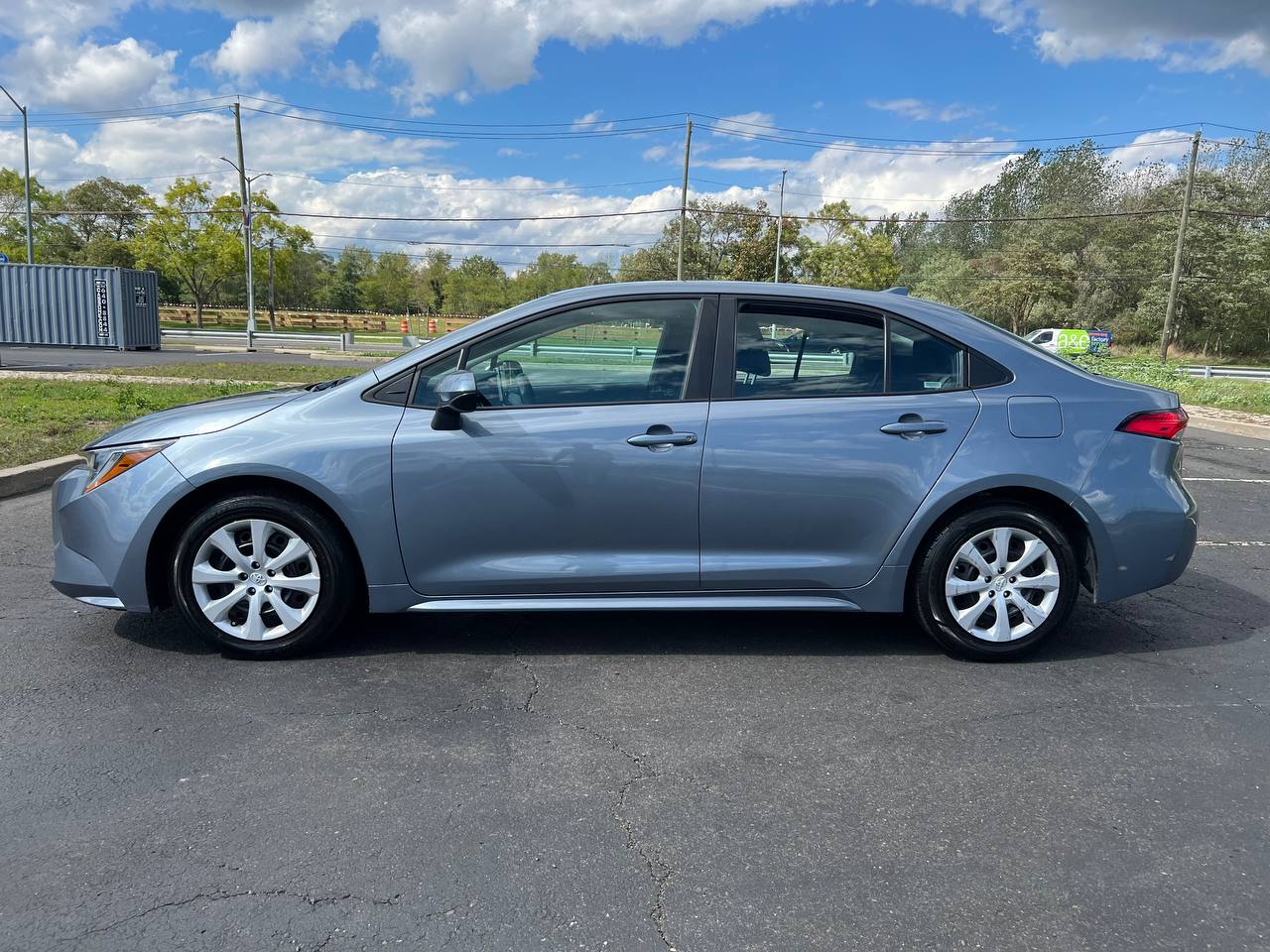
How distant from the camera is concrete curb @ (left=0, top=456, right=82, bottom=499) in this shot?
6.94 metres

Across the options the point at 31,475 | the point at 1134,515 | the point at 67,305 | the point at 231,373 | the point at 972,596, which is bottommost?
the point at 31,475

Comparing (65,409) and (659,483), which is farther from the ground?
(659,483)

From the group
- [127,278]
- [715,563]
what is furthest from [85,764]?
[127,278]

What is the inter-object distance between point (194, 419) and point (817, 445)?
2.68m

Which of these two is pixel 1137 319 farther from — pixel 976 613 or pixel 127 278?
pixel 976 613

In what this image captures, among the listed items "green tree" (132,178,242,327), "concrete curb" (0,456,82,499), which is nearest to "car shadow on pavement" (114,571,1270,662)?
"concrete curb" (0,456,82,499)

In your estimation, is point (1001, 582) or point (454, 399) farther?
point (1001, 582)

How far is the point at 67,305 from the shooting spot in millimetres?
26547

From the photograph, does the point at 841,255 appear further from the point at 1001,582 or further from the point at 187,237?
the point at 1001,582

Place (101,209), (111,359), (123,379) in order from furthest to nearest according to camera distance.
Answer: (101,209), (111,359), (123,379)

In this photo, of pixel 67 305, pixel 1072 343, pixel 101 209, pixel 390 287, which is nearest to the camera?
pixel 67 305

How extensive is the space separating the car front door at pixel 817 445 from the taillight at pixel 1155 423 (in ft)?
2.32

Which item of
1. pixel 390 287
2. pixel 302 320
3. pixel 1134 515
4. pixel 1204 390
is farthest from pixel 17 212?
pixel 1134 515

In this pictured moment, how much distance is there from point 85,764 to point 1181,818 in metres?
3.53
